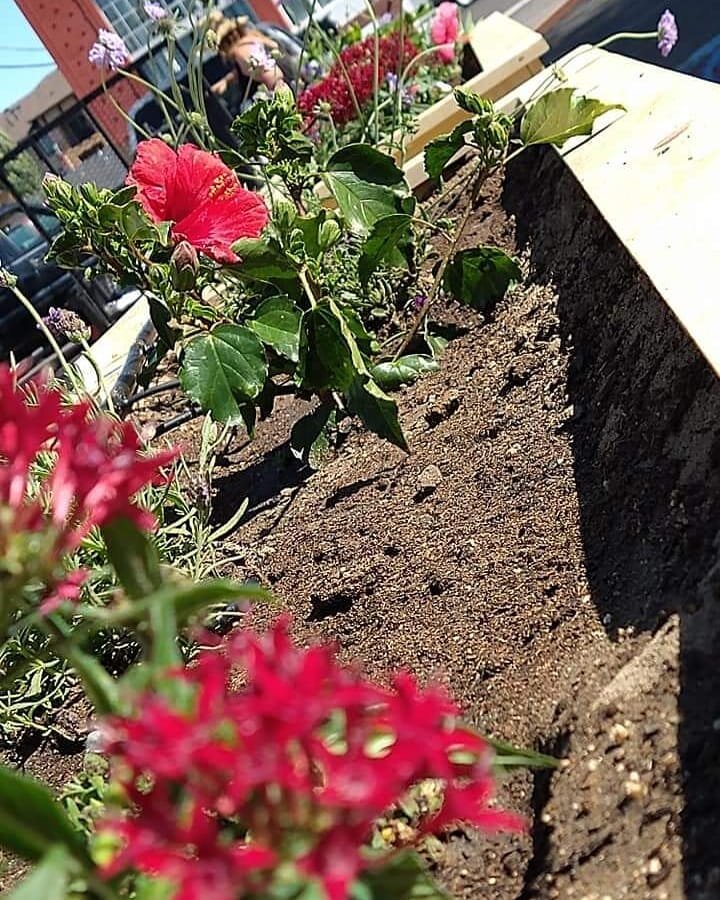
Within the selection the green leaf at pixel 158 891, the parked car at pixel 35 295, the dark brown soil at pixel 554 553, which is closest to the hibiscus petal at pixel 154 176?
the dark brown soil at pixel 554 553

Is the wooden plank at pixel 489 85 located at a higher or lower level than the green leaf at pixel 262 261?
lower

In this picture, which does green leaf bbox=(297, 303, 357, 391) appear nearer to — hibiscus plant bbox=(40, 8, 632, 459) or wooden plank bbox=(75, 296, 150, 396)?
hibiscus plant bbox=(40, 8, 632, 459)

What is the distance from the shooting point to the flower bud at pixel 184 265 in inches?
46.7

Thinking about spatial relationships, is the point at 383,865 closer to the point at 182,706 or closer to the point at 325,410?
the point at 182,706

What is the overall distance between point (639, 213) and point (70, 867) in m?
0.93

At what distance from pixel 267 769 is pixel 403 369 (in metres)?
1.04

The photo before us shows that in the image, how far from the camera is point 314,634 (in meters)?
1.10

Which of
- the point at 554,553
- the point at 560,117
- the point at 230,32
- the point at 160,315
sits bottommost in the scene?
the point at 554,553

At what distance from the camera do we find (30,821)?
1.57 feet

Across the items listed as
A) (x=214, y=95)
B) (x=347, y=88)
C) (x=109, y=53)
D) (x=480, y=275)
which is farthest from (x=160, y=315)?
(x=214, y=95)

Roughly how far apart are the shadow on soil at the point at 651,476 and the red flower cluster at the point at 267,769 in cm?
25

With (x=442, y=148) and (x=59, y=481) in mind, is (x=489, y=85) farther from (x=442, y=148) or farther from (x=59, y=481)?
(x=59, y=481)

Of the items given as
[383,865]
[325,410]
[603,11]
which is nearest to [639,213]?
[325,410]

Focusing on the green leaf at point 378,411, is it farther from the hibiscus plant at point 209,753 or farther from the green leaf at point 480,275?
the hibiscus plant at point 209,753
